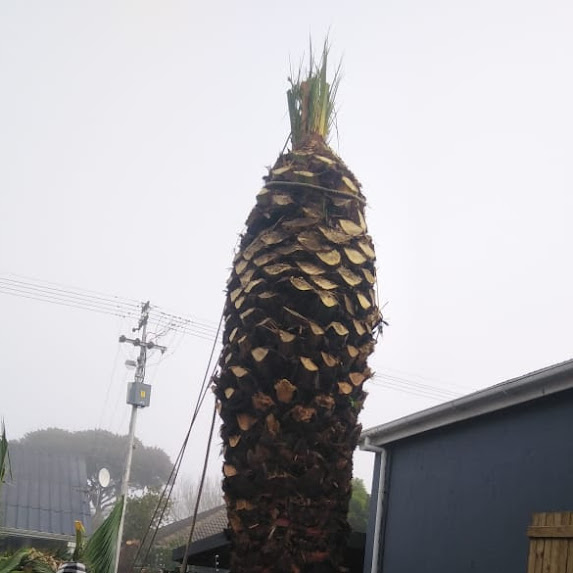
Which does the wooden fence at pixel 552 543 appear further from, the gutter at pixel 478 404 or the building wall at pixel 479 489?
the gutter at pixel 478 404

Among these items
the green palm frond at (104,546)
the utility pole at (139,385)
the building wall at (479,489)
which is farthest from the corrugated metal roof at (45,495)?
the green palm frond at (104,546)

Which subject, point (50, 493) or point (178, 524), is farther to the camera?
point (178, 524)

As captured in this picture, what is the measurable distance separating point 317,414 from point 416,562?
4.93 metres

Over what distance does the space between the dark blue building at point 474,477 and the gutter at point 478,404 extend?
10 mm

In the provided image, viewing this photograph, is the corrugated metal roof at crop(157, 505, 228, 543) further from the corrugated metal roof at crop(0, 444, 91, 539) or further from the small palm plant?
the small palm plant

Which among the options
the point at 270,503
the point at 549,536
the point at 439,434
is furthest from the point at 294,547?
the point at 439,434

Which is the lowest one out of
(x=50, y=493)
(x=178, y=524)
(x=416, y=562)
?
(x=178, y=524)

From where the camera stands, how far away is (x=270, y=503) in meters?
3.77

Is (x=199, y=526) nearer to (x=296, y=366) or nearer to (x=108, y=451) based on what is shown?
(x=108, y=451)

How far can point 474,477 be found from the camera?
735 cm

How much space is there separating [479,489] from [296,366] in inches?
158

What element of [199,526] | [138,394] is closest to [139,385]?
[138,394]

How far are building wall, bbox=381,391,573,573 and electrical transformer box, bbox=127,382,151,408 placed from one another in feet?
51.5

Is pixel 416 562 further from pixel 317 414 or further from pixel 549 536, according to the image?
pixel 317 414
